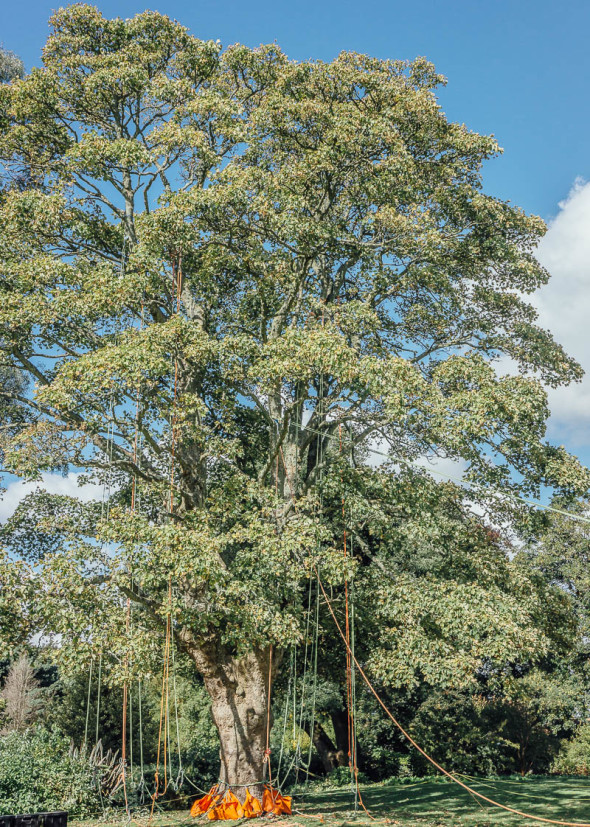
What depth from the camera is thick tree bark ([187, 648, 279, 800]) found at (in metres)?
10.6

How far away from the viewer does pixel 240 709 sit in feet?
35.6

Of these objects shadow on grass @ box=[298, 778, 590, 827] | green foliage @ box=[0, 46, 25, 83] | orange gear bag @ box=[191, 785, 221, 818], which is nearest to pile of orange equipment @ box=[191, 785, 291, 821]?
orange gear bag @ box=[191, 785, 221, 818]

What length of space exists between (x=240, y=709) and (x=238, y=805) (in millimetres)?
1270

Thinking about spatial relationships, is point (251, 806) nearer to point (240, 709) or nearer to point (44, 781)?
point (240, 709)

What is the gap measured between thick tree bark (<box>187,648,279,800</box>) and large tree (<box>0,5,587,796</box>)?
3 cm

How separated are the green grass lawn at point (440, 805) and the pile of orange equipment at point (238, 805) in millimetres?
233

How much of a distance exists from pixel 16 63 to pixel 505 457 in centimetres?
1285

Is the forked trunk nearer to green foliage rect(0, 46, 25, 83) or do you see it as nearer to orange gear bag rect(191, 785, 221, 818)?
orange gear bag rect(191, 785, 221, 818)

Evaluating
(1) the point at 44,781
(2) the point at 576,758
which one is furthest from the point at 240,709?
(2) the point at 576,758

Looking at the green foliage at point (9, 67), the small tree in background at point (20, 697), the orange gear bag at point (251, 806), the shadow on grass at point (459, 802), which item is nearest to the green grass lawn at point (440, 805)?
the shadow on grass at point (459, 802)

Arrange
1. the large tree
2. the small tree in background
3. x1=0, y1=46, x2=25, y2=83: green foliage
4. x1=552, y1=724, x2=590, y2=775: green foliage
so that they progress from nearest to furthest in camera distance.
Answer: the large tree < x1=0, y1=46, x2=25, y2=83: green foliage < x1=552, y1=724, x2=590, y2=775: green foliage < the small tree in background

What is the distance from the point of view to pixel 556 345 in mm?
11602

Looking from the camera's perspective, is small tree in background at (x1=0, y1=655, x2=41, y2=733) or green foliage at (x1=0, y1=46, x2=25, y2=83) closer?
green foliage at (x1=0, y1=46, x2=25, y2=83)

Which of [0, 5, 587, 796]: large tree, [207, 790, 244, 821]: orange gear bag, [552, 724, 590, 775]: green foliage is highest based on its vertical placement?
[0, 5, 587, 796]: large tree
